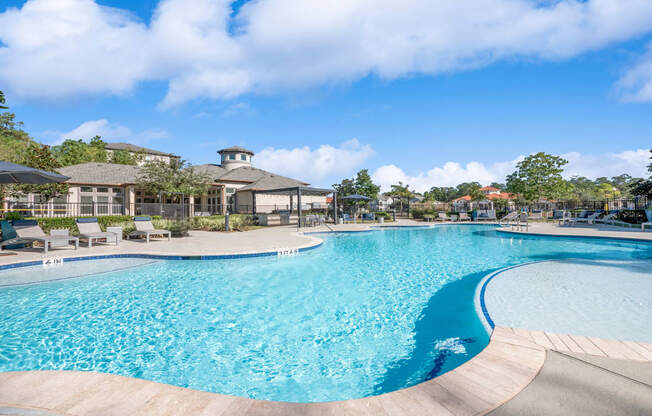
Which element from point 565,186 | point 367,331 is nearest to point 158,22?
point 367,331

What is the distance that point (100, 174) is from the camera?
23578mm

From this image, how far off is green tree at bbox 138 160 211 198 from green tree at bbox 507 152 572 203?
1226 inches

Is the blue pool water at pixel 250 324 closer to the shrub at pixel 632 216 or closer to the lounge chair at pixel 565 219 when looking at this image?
the lounge chair at pixel 565 219

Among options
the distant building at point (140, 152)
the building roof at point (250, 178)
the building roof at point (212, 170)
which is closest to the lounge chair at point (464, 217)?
the building roof at point (250, 178)

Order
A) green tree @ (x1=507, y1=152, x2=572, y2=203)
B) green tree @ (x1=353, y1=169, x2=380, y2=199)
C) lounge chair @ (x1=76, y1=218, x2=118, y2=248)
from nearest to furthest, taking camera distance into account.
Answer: lounge chair @ (x1=76, y1=218, x2=118, y2=248)
green tree @ (x1=507, y1=152, x2=572, y2=203)
green tree @ (x1=353, y1=169, x2=380, y2=199)

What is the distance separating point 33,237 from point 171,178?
10.4m

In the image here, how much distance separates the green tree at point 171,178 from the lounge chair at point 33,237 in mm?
9091

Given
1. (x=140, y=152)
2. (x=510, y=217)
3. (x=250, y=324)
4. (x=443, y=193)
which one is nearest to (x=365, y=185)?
(x=510, y=217)


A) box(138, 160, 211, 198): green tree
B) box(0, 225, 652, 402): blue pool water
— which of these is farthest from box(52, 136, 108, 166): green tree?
box(0, 225, 652, 402): blue pool water

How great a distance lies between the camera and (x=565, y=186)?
93.4 feet

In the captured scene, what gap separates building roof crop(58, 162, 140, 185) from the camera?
72.0 feet

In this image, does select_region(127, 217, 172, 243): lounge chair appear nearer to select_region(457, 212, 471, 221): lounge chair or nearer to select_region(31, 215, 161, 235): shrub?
select_region(31, 215, 161, 235): shrub

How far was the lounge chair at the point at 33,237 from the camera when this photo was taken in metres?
8.97

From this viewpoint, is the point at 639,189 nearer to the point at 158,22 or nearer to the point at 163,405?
the point at 163,405
